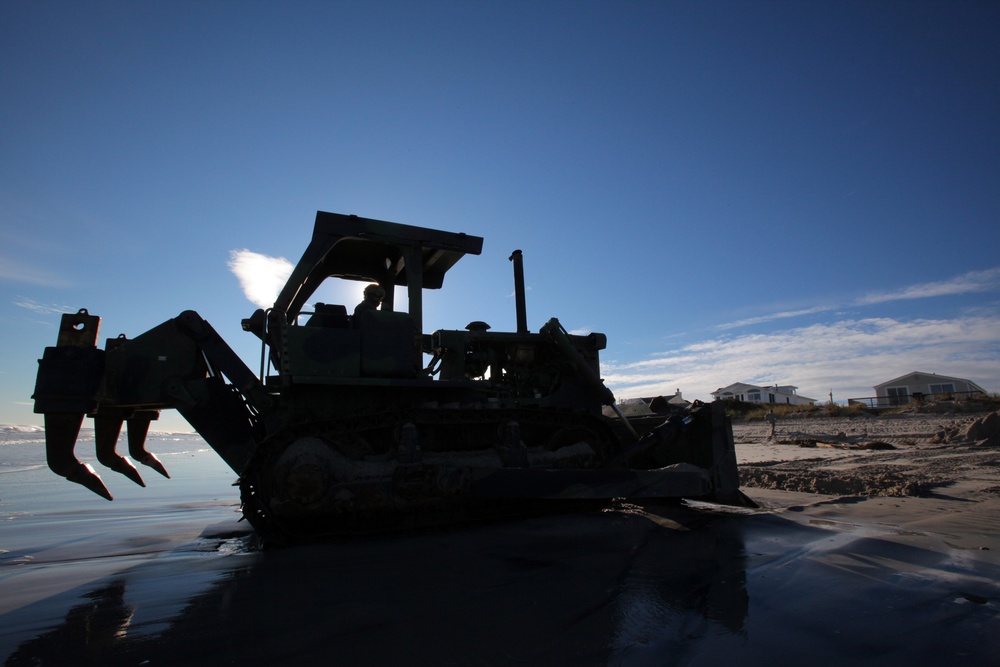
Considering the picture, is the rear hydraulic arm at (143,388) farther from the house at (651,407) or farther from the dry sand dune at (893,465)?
the dry sand dune at (893,465)

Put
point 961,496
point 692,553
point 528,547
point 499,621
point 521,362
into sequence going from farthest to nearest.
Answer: point 521,362
point 961,496
point 528,547
point 692,553
point 499,621

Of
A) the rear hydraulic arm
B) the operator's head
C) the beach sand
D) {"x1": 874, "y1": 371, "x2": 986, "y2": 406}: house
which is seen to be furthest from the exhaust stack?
{"x1": 874, "y1": 371, "x2": 986, "y2": 406}: house

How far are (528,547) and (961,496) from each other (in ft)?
16.9

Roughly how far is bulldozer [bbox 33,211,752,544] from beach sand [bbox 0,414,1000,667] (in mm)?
343

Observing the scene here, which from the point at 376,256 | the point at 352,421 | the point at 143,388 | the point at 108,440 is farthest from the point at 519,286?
the point at 108,440

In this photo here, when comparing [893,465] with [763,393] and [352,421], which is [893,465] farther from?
[763,393]

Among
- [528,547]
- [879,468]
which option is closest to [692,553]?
[528,547]

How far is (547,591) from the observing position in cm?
288

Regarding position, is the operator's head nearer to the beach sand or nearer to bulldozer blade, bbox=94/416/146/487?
the beach sand

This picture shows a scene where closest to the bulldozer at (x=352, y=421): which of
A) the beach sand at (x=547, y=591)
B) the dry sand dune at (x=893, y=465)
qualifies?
the beach sand at (x=547, y=591)

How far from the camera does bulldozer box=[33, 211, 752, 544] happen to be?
4.30 meters

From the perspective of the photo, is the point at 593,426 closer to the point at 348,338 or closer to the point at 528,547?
the point at 528,547

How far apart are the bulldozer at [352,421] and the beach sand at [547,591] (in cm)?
34

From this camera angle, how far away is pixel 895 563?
3291mm
